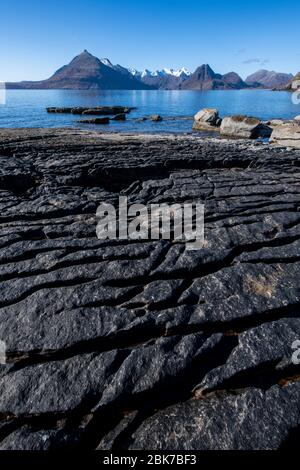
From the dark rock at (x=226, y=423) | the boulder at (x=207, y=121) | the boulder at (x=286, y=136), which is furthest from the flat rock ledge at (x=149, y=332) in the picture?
the boulder at (x=207, y=121)

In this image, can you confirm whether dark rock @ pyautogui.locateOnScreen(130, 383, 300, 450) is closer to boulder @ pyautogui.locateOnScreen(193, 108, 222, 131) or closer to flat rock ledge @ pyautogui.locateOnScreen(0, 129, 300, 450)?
flat rock ledge @ pyautogui.locateOnScreen(0, 129, 300, 450)

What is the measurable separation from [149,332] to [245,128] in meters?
44.8

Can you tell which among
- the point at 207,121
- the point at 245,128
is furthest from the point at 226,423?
the point at 207,121

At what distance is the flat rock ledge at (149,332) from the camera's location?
17.7 feet

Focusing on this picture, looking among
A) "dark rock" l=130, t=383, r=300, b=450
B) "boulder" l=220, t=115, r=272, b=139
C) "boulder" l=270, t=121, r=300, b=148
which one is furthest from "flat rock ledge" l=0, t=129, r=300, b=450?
"boulder" l=220, t=115, r=272, b=139

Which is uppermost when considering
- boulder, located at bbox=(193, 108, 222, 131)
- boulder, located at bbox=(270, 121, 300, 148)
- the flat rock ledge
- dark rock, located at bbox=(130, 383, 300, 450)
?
boulder, located at bbox=(193, 108, 222, 131)

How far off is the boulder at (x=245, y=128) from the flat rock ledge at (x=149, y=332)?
3639cm

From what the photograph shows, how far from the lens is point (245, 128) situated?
4588 cm

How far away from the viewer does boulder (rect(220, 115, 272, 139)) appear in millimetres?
45625

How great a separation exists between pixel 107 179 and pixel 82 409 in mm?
12820

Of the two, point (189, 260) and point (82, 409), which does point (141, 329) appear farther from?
point (189, 260)

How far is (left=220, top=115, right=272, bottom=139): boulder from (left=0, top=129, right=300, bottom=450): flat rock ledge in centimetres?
3639

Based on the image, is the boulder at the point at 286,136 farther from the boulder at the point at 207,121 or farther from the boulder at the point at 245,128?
A: the boulder at the point at 207,121

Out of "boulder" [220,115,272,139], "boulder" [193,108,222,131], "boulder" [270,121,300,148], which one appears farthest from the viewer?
"boulder" [193,108,222,131]
